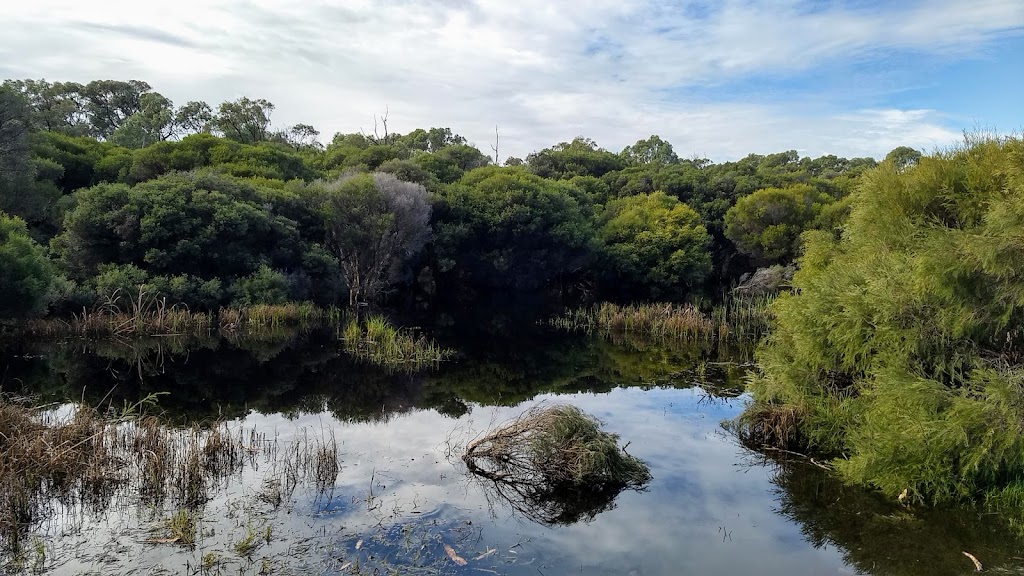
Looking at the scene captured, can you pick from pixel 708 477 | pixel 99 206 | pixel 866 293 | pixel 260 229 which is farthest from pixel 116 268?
pixel 866 293

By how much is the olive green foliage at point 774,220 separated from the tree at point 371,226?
2367cm

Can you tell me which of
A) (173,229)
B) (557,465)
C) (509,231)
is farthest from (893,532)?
(509,231)

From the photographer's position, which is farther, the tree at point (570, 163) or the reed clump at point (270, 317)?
the tree at point (570, 163)

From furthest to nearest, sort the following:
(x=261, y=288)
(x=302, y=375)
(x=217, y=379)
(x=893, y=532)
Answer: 1. (x=261, y=288)
2. (x=302, y=375)
3. (x=217, y=379)
4. (x=893, y=532)

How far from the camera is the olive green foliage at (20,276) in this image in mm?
18844

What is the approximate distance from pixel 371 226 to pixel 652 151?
5774 cm

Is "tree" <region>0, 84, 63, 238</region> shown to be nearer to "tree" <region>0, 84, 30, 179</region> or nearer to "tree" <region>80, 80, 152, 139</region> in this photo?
"tree" <region>0, 84, 30, 179</region>

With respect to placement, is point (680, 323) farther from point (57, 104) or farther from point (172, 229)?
point (57, 104)

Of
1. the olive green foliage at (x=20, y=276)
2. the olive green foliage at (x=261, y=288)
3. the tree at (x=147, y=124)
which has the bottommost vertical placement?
the olive green foliage at (x=261, y=288)

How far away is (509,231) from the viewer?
43656 mm

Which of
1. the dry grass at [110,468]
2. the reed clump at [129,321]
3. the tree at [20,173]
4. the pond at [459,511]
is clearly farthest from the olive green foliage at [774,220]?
the tree at [20,173]

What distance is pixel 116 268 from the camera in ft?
84.2

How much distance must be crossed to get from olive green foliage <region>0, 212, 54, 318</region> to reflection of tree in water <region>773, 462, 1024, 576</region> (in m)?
20.8

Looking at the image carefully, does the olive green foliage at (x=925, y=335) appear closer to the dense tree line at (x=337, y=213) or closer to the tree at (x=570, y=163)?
the dense tree line at (x=337, y=213)
